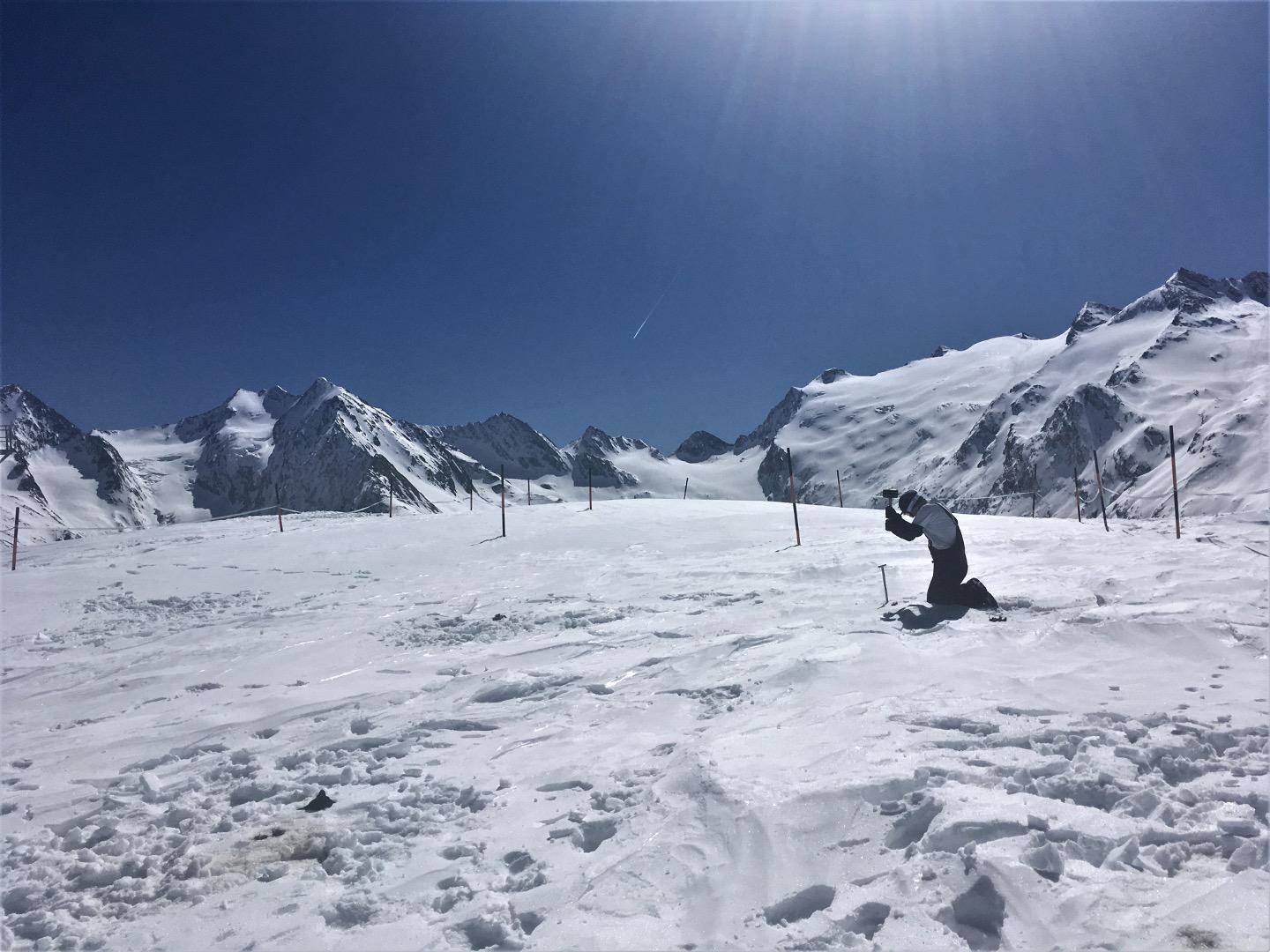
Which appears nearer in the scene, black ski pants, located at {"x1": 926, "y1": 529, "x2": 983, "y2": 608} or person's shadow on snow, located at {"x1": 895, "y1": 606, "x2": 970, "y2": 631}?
person's shadow on snow, located at {"x1": 895, "y1": 606, "x2": 970, "y2": 631}

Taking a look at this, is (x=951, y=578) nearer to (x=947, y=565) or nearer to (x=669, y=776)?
(x=947, y=565)

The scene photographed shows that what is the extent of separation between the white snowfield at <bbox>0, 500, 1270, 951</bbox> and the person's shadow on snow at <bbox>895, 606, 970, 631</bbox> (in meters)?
0.08

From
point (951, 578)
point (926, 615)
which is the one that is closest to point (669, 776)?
point (926, 615)

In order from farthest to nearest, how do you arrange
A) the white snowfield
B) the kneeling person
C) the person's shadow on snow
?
1. the kneeling person
2. the person's shadow on snow
3. the white snowfield

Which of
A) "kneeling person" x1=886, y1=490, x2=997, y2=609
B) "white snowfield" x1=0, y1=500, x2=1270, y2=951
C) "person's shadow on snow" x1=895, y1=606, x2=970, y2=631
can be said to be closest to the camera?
"white snowfield" x1=0, y1=500, x2=1270, y2=951

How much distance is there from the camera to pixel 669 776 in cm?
489

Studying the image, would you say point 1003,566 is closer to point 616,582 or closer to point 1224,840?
point 616,582

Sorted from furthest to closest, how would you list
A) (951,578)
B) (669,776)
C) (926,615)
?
(951,578) < (926,615) < (669,776)

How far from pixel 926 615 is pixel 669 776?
519 centimetres

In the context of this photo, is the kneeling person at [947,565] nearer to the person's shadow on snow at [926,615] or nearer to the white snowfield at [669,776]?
the person's shadow on snow at [926,615]

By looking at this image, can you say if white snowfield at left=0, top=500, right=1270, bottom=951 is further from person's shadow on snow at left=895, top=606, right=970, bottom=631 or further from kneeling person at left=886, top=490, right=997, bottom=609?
kneeling person at left=886, top=490, right=997, bottom=609

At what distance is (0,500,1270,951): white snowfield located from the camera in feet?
11.3

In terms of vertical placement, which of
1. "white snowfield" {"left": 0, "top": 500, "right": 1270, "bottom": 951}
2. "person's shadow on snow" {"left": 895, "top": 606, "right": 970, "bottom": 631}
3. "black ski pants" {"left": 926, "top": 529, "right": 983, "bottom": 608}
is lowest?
"white snowfield" {"left": 0, "top": 500, "right": 1270, "bottom": 951}

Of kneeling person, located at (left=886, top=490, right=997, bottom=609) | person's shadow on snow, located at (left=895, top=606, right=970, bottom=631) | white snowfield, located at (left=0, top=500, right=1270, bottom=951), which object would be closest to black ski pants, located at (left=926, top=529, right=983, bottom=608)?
kneeling person, located at (left=886, top=490, right=997, bottom=609)
